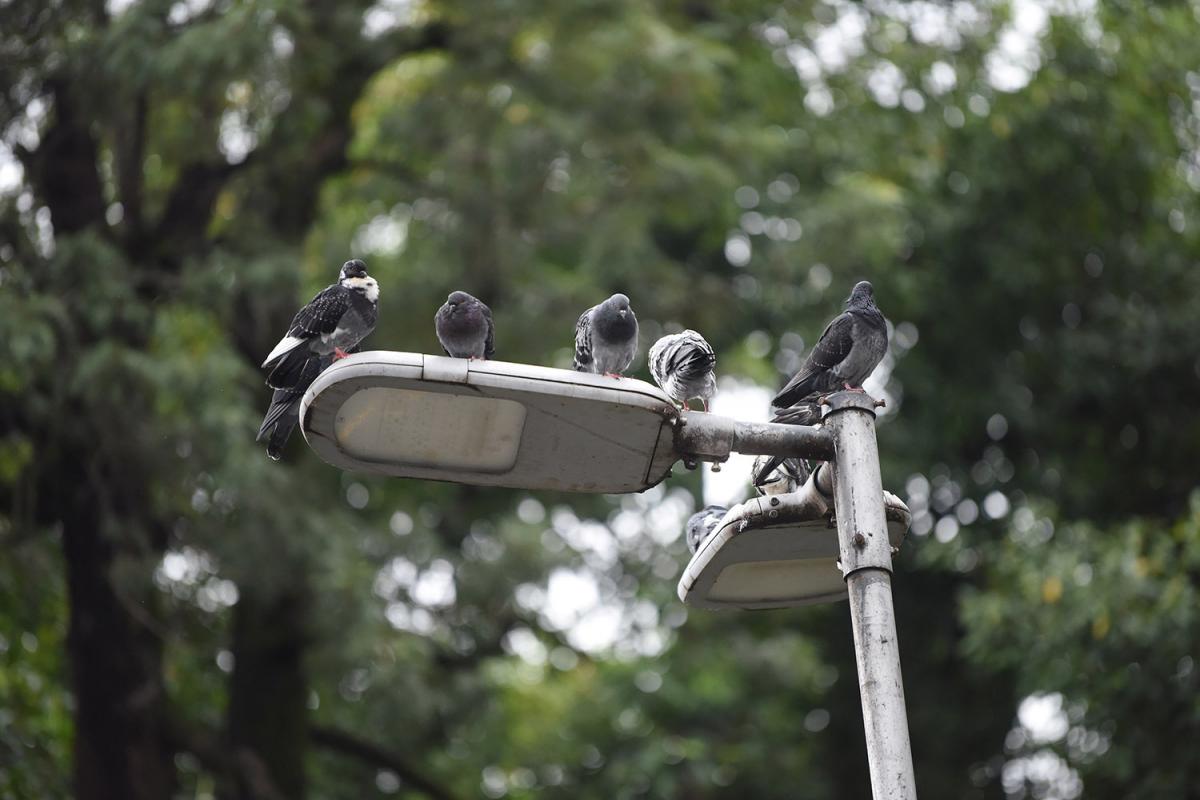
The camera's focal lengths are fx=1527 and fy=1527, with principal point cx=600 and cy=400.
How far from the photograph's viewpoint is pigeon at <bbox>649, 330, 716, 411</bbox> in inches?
208

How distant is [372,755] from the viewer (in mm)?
11500

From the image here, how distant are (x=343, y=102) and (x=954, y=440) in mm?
6646

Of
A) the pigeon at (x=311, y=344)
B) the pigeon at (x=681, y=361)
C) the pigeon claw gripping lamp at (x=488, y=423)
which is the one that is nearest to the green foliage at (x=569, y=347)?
the pigeon at (x=311, y=344)

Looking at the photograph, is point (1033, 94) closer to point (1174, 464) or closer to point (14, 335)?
point (1174, 464)

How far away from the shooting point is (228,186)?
11.5 m

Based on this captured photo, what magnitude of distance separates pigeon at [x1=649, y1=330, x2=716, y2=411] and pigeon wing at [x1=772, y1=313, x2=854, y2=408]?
12.6 inches

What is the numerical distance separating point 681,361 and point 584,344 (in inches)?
36.5

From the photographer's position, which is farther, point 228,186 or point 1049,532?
point 1049,532

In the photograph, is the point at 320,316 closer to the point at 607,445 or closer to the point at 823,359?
the point at 607,445

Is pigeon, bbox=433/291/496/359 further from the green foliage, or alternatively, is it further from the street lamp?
the green foliage

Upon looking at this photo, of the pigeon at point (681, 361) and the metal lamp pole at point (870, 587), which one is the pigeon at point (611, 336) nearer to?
the pigeon at point (681, 361)

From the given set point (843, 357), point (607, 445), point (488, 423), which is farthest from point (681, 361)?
point (488, 423)

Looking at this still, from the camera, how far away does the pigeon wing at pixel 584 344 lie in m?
6.10

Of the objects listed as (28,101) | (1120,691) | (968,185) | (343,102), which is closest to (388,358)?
(28,101)
